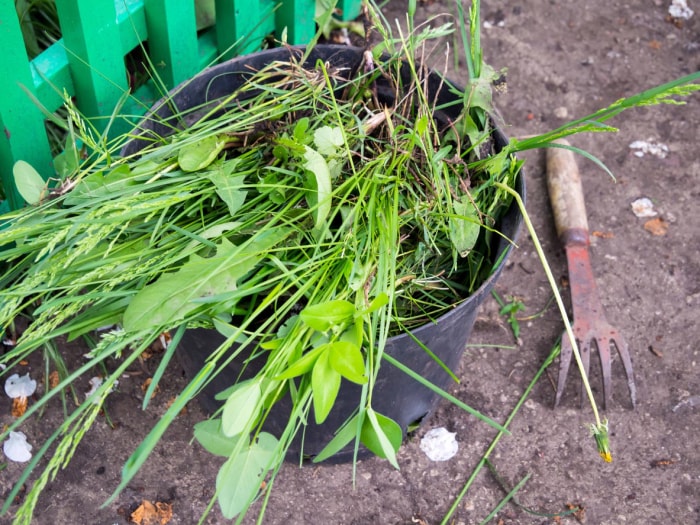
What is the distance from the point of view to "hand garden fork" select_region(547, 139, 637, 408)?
5.29ft

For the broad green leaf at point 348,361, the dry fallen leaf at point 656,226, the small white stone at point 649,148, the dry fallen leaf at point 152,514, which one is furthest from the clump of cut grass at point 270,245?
the small white stone at point 649,148

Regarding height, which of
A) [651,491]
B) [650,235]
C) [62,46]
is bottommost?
[651,491]

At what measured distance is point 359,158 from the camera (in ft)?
4.09

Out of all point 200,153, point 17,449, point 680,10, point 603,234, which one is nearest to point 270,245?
point 200,153

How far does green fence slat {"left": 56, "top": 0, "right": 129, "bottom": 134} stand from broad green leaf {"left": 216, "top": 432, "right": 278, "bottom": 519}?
737mm

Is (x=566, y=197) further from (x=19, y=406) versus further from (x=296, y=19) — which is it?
(x=19, y=406)

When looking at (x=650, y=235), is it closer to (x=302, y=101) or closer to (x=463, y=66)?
(x=463, y=66)

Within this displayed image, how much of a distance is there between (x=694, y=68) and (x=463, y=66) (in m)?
0.79

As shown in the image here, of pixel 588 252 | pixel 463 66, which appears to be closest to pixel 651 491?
→ pixel 588 252

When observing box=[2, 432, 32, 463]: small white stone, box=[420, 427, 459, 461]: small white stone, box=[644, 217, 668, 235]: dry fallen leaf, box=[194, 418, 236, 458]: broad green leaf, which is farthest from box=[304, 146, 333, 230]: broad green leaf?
box=[644, 217, 668, 235]: dry fallen leaf

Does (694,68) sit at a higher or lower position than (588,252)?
higher

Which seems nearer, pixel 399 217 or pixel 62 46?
pixel 399 217

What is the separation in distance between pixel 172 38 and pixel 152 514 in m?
1.01

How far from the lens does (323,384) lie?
0.93 m
